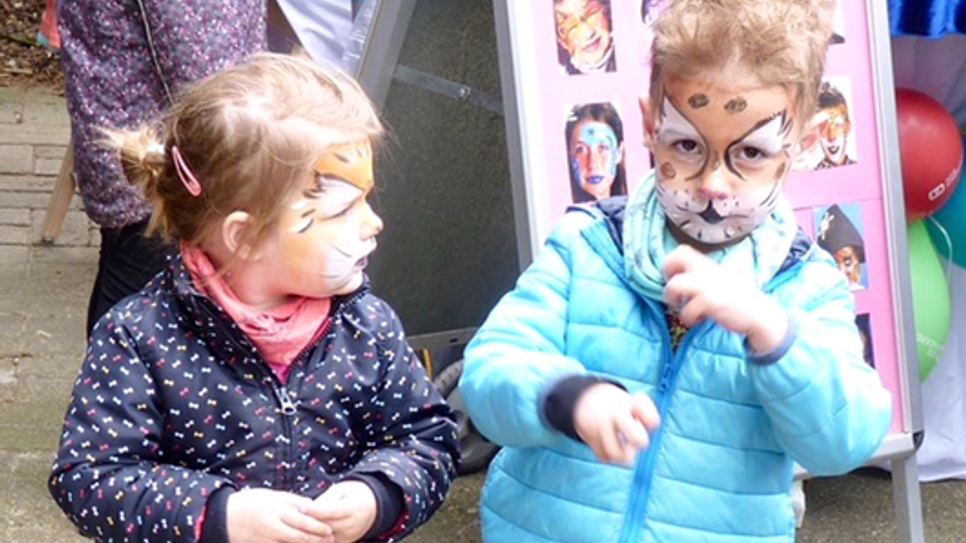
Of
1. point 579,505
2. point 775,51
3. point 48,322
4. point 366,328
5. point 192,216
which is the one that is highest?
point 775,51

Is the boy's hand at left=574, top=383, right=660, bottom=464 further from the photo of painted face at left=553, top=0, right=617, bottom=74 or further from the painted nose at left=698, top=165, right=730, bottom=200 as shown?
the photo of painted face at left=553, top=0, right=617, bottom=74

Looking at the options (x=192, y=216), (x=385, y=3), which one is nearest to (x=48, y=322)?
(x=385, y=3)

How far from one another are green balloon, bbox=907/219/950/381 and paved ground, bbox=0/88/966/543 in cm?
42

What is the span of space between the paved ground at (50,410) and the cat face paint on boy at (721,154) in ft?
6.99

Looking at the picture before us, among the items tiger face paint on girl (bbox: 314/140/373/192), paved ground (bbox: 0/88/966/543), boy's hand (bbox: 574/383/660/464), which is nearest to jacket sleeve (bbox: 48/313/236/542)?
tiger face paint on girl (bbox: 314/140/373/192)

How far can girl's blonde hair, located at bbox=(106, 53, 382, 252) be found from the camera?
79.4 inches

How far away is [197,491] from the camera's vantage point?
6.48 ft

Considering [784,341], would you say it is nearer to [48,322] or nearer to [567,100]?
[567,100]

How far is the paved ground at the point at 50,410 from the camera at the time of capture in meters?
4.14

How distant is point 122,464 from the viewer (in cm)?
199

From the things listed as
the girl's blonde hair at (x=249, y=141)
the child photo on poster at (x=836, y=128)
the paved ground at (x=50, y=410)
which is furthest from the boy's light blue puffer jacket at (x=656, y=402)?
the paved ground at (x=50, y=410)

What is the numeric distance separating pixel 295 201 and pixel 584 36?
1382mm

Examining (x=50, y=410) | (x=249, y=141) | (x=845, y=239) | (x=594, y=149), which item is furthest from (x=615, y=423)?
(x=50, y=410)

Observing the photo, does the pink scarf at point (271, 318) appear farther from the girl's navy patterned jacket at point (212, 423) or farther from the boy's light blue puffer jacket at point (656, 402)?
the boy's light blue puffer jacket at point (656, 402)
